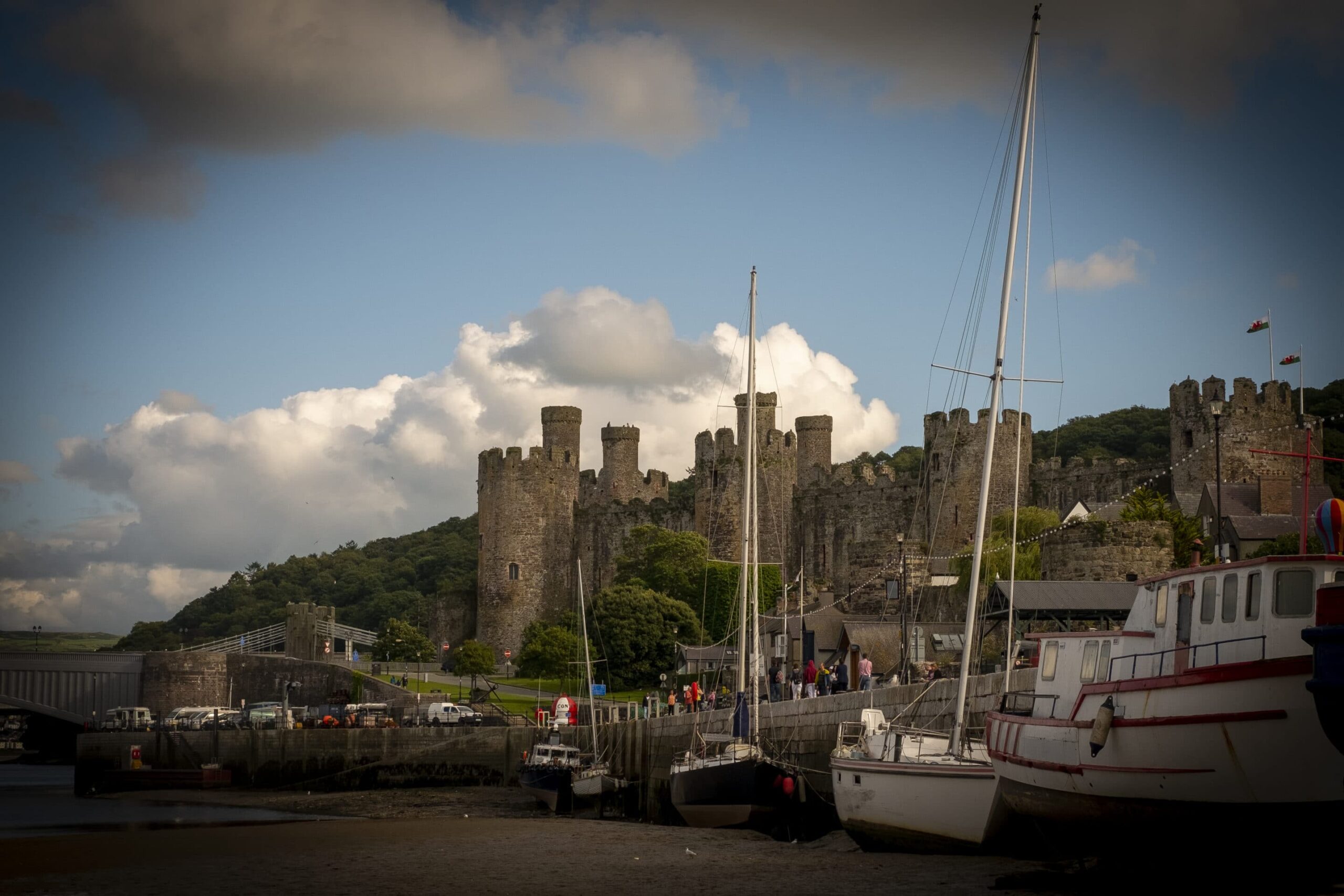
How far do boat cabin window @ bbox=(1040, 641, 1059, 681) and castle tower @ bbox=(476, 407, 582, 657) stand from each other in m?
45.2

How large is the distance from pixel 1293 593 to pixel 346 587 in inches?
3414

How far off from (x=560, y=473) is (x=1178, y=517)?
31327 mm

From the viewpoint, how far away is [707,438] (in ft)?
207

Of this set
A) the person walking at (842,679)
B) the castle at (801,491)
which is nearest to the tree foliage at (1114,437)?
the castle at (801,491)

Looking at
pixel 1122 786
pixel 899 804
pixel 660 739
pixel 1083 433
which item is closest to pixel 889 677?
pixel 660 739

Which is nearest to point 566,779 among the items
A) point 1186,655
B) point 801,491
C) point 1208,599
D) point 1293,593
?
point 1186,655

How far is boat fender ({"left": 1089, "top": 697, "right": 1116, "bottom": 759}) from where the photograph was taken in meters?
15.0

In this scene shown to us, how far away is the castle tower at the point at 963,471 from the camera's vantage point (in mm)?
53031

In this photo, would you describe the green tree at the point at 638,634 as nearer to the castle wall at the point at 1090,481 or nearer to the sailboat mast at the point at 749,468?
the castle wall at the point at 1090,481

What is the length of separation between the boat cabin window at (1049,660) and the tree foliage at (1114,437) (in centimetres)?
→ 5258

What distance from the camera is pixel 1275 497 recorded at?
42.6 m

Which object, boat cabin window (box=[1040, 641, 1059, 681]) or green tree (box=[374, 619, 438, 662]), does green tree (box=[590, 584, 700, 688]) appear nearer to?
green tree (box=[374, 619, 438, 662])

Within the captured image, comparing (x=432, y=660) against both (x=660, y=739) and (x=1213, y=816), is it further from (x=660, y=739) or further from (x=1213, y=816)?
(x=1213, y=816)

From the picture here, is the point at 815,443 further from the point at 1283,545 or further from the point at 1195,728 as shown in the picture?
the point at 1195,728
